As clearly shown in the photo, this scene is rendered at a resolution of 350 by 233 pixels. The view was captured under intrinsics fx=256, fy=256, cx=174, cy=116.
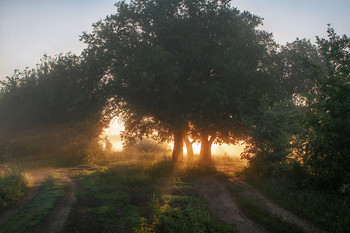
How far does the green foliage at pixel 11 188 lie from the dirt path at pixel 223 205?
10.3 m

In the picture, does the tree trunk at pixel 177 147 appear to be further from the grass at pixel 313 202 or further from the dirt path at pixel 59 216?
the dirt path at pixel 59 216

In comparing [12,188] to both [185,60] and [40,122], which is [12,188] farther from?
[40,122]

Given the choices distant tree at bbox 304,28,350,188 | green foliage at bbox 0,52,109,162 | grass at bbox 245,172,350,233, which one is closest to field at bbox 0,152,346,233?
grass at bbox 245,172,350,233

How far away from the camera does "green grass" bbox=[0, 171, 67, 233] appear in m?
9.65

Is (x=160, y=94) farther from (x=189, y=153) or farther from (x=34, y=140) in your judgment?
(x=34, y=140)

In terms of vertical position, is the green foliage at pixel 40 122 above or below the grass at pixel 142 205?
above

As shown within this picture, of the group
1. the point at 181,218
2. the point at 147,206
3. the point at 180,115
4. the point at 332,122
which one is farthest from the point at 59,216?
the point at 180,115

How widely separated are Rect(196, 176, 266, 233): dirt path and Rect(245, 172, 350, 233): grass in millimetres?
2361

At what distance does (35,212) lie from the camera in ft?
36.5

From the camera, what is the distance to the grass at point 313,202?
9.74 meters

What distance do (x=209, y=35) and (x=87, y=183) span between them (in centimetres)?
1673

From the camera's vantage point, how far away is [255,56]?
22.2 metres

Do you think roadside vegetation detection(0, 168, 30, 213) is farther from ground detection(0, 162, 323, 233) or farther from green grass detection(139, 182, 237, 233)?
green grass detection(139, 182, 237, 233)

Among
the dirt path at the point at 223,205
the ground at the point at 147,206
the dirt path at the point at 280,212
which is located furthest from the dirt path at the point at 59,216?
the dirt path at the point at 280,212
